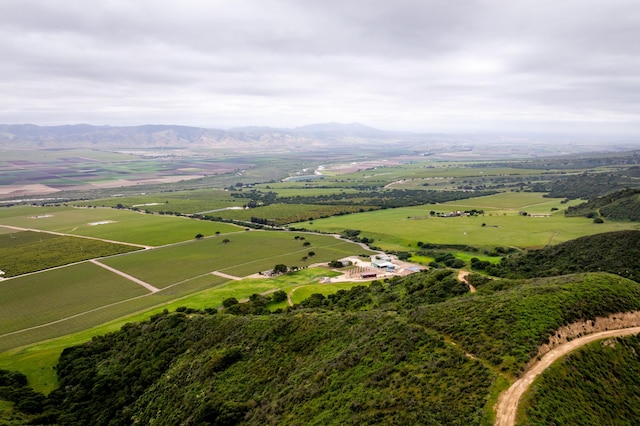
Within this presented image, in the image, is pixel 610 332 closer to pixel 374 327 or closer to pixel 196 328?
pixel 374 327

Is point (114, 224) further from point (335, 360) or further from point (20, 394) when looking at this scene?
point (335, 360)

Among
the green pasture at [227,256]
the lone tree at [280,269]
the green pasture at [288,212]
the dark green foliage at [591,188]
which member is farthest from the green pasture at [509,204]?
the lone tree at [280,269]

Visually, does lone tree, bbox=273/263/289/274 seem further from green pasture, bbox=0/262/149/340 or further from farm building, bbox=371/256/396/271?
green pasture, bbox=0/262/149/340

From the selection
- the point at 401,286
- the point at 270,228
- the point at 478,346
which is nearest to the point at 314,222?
the point at 270,228

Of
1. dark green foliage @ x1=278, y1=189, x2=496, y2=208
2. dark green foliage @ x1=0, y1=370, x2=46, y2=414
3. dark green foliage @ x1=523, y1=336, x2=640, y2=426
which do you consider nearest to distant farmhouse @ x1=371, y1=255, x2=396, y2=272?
dark green foliage @ x1=523, y1=336, x2=640, y2=426

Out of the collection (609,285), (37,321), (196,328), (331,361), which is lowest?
(37,321)

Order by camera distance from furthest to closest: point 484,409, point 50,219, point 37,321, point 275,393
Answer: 1. point 50,219
2. point 37,321
3. point 275,393
4. point 484,409
